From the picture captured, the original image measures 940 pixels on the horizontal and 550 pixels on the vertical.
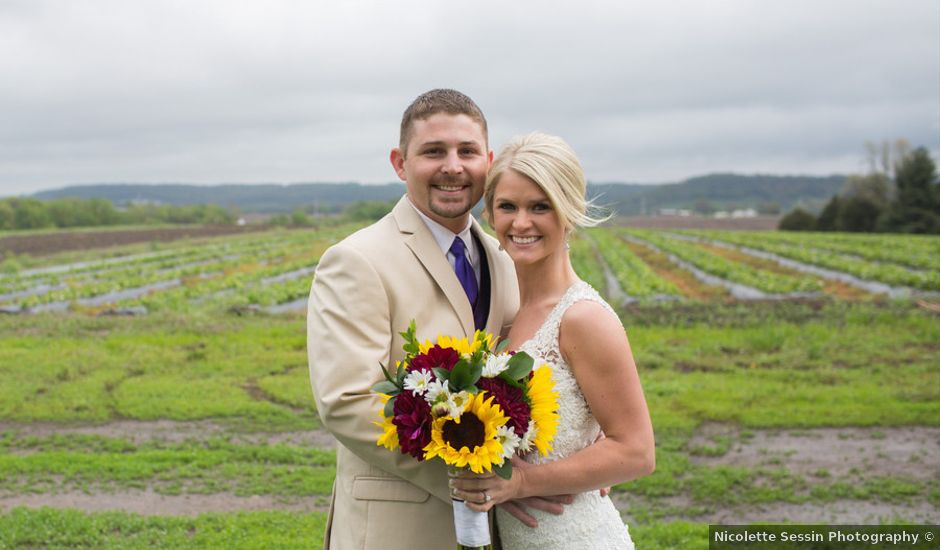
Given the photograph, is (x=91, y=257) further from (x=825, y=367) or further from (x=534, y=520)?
(x=534, y=520)

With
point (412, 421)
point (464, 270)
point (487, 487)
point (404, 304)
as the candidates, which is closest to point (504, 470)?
point (487, 487)

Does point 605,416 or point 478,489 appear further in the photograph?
point 605,416

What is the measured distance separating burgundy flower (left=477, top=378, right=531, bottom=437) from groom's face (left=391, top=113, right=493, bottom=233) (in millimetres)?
920

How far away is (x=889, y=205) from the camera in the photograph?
180 feet

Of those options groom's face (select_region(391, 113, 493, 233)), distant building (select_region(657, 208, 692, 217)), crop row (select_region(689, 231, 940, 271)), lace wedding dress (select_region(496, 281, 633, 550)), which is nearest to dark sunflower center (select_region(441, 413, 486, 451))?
lace wedding dress (select_region(496, 281, 633, 550))

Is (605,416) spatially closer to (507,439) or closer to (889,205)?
(507,439)

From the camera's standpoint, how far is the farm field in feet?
23.8

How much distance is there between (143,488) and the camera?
26.1 feet

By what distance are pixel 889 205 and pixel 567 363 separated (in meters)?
59.2

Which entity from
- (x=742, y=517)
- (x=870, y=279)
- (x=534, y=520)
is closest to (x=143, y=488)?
(x=742, y=517)

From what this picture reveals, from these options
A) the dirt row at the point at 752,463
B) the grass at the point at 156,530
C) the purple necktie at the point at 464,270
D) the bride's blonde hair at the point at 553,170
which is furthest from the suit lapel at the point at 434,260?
the dirt row at the point at 752,463

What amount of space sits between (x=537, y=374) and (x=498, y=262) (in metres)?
0.92

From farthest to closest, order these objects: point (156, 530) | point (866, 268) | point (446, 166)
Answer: point (866, 268)
point (156, 530)
point (446, 166)

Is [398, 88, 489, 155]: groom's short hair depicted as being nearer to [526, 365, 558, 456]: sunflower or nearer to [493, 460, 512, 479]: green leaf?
[526, 365, 558, 456]: sunflower
